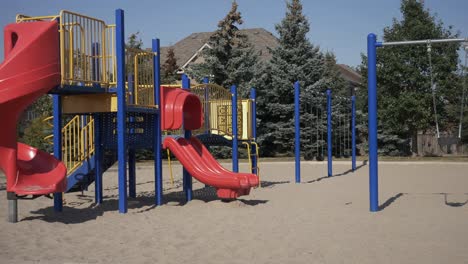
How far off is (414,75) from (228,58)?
415 inches

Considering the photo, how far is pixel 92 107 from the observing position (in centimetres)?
1056

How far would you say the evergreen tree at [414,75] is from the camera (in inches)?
1085

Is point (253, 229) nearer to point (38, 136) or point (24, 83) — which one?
point (24, 83)

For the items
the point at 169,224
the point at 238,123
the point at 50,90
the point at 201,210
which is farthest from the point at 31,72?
the point at 238,123

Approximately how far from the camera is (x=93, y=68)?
10.2 m

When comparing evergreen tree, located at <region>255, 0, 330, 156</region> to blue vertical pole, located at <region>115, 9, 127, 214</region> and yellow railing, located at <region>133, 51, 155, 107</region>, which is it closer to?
yellow railing, located at <region>133, 51, 155, 107</region>

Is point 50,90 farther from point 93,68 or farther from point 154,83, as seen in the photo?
point 154,83

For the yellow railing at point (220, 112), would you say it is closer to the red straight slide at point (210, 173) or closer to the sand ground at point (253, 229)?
the red straight slide at point (210, 173)

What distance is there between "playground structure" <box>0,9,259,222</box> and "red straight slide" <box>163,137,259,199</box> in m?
0.02

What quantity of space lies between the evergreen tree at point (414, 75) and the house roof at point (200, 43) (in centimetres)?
1395

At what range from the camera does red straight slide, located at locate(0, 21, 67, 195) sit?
27.5ft

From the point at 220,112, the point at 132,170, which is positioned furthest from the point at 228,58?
the point at 132,170

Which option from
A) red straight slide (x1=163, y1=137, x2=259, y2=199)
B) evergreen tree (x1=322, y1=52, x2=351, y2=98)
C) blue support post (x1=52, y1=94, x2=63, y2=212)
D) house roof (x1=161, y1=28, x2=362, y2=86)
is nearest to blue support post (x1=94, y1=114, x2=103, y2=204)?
blue support post (x1=52, y1=94, x2=63, y2=212)

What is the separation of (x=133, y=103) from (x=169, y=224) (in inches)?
110
